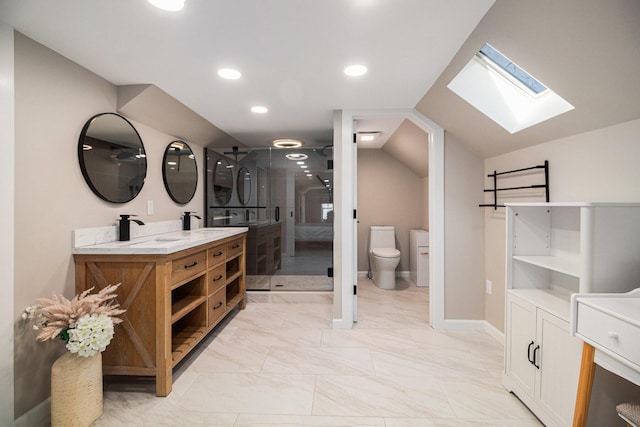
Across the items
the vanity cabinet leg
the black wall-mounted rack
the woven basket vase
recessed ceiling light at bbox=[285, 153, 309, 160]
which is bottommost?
the woven basket vase

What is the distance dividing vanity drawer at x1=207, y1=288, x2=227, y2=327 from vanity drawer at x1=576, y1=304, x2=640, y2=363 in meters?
2.39

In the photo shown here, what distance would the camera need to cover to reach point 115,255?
1.83 metres

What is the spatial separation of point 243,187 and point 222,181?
0.27 metres

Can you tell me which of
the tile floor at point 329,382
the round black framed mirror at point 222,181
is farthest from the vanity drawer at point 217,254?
the round black framed mirror at point 222,181

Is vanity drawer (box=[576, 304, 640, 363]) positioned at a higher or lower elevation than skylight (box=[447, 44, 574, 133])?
lower

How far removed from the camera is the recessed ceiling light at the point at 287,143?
12.8 feet

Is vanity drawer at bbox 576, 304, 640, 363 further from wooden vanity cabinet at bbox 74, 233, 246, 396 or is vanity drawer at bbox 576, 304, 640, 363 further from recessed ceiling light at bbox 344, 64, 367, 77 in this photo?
wooden vanity cabinet at bbox 74, 233, 246, 396

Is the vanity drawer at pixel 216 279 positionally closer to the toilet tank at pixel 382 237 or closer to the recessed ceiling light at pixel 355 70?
the recessed ceiling light at pixel 355 70

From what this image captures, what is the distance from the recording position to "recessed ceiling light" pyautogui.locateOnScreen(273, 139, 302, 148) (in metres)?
3.92

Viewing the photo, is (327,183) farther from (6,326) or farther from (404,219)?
(6,326)

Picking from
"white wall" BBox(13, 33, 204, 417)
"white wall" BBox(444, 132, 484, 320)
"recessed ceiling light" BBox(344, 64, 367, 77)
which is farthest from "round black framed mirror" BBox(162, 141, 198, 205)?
"white wall" BBox(444, 132, 484, 320)

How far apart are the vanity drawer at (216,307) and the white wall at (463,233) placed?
6.98 feet

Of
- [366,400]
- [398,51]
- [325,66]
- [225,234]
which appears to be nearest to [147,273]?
[225,234]

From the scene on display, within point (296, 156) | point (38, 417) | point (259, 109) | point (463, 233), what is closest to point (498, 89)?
point (463, 233)
